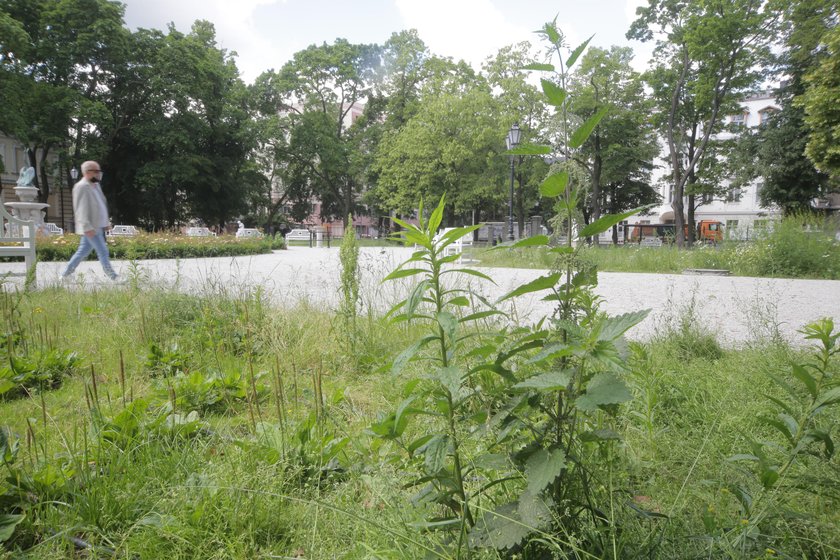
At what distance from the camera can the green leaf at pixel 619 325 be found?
1.00 meters

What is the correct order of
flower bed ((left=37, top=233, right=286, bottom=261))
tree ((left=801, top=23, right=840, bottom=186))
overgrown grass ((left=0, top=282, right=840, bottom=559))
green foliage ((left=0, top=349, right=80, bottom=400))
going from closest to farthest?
overgrown grass ((left=0, top=282, right=840, bottom=559)), green foliage ((left=0, top=349, right=80, bottom=400)), flower bed ((left=37, top=233, right=286, bottom=261)), tree ((left=801, top=23, right=840, bottom=186))

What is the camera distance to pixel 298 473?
1777mm

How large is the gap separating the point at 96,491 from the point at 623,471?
5.53ft

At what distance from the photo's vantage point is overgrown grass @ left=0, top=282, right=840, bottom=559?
1395mm

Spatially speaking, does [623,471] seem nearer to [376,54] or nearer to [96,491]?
[96,491]

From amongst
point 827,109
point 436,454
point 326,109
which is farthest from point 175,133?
point 436,454

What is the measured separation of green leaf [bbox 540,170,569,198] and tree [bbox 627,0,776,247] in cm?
2027

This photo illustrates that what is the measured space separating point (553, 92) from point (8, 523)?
191cm

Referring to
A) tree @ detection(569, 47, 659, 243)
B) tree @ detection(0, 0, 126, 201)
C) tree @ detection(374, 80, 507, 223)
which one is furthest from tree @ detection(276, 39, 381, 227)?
tree @ detection(569, 47, 659, 243)

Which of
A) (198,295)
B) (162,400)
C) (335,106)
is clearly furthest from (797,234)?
(335,106)

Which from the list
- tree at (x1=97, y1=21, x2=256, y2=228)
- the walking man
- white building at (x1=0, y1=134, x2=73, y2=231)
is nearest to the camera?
the walking man

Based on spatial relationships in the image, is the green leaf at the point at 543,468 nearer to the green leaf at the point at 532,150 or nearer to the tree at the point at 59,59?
the green leaf at the point at 532,150

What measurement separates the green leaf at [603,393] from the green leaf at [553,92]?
605mm

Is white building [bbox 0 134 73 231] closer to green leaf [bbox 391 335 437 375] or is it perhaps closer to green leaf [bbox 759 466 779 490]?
green leaf [bbox 391 335 437 375]
